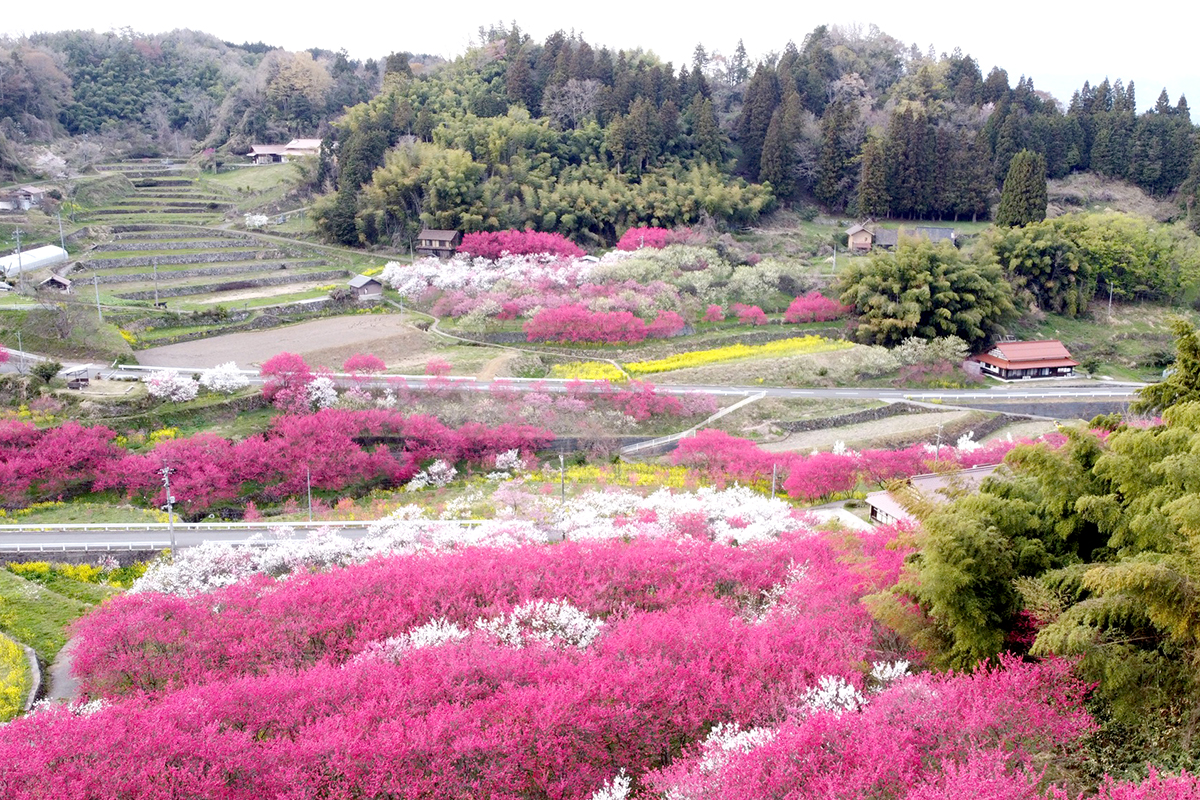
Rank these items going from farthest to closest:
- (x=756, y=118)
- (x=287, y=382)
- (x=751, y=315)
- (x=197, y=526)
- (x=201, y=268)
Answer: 1. (x=756, y=118)
2. (x=201, y=268)
3. (x=751, y=315)
4. (x=287, y=382)
5. (x=197, y=526)

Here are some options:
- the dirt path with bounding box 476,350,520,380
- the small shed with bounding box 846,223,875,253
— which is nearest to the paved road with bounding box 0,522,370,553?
the dirt path with bounding box 476,350,520,380

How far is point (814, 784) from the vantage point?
958 cm

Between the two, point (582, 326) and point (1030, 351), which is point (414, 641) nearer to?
point (582, 326)

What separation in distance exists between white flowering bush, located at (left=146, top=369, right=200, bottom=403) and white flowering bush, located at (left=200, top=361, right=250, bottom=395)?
21.1 inches

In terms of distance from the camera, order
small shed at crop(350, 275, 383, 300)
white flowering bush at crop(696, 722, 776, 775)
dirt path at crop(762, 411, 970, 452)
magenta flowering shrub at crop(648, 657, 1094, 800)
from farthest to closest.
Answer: small shed at crop(350, 275, 383, 300) < dirt path at crop(762, 411, 970, 452) < white flowering bush at crop(696, 722, 776, 775) < magenta flowering shrub at crop(648, 657, 1094, 800)

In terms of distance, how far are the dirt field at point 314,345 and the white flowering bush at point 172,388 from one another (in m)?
4.08

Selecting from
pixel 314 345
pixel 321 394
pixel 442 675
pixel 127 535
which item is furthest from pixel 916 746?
pixel 314 345

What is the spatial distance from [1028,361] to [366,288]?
3395 centimetres

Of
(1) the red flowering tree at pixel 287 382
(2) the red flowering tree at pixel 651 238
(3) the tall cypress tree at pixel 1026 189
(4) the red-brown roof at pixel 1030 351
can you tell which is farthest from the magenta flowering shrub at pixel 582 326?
(3) the tall cypress tree at pixel 1026 189

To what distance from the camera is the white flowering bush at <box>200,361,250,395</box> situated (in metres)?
33.5

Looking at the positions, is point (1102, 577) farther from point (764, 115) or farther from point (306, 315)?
point (764, 115)

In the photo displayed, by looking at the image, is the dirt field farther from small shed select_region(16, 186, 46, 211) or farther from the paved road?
small shed select_region(16, 186, 46, 211)

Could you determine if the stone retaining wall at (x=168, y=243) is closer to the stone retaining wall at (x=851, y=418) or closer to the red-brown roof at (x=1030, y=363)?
the stone retaining wall at (x=851, y=418)

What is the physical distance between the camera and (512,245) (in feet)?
166
